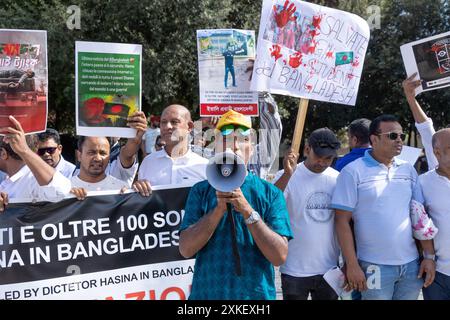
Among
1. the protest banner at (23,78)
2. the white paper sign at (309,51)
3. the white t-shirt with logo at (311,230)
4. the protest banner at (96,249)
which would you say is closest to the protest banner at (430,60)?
the white paper sign at (309,51)

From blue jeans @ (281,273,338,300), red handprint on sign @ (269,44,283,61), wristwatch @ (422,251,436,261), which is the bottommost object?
blue jeans @ (281,273,338,300)

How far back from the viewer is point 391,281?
156 inches

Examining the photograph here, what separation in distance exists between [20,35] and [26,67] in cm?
21

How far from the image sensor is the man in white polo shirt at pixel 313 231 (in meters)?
4.13

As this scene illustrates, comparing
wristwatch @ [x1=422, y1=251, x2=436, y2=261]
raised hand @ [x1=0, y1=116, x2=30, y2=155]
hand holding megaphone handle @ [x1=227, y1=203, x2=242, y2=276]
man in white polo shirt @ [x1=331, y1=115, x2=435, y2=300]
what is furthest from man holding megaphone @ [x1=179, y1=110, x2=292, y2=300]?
wristwatch @ [x1=422, y1=251, x2=436, y2=261]

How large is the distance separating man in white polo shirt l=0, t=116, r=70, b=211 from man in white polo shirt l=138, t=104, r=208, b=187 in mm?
799

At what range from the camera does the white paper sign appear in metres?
4.92

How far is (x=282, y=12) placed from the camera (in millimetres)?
4977

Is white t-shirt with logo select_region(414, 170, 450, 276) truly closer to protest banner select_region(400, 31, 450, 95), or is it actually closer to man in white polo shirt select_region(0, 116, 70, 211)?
protest banner select_region(400, 31, 450, 95)

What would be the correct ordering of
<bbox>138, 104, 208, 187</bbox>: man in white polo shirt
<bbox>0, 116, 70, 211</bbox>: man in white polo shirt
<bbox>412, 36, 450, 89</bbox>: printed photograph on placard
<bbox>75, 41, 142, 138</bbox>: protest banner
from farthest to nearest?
<bbox>412, 36, 450, 89</bbox>: printed photograph on placard → <bbox>138, 104, 208, 187</bbox>: man in white polo shirt → <bbox>75, 41, 142, 138</bbox>: protest banner → <bbox>0, 116, 70, 211</bbox>: man in white polo shirt

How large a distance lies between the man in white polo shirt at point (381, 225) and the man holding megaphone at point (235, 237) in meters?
1.07

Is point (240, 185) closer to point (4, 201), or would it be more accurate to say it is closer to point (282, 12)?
point (4, 201)

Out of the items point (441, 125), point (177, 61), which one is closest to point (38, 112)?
point (177, 61)
